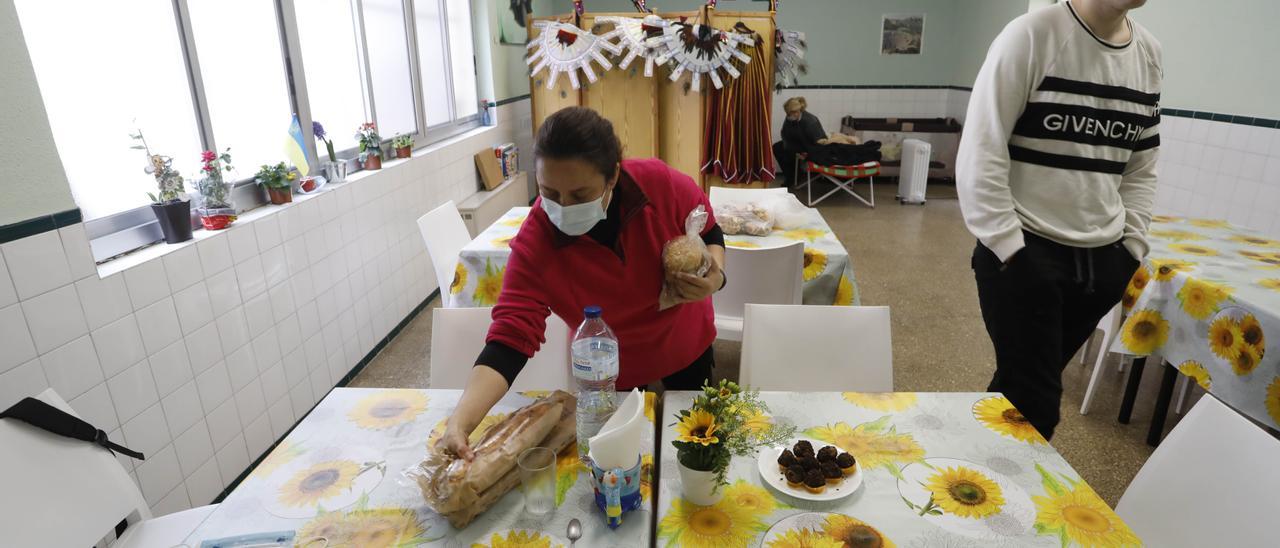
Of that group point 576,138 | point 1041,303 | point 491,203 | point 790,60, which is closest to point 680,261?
point 576,138

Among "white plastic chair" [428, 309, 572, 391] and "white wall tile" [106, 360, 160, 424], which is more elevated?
"white plastic chair" [428, 309, 572, 391]

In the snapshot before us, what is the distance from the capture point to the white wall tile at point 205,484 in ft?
6.93

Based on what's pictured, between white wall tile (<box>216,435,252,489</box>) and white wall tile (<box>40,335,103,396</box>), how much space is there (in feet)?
1.86

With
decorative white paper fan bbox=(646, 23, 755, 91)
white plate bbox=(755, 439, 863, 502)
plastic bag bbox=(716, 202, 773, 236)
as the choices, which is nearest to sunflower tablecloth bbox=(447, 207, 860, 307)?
plastic bag bbox=(716, 202, 773, 236)

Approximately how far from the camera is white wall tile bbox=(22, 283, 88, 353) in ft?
5.38

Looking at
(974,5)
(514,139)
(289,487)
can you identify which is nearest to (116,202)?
(289,487)

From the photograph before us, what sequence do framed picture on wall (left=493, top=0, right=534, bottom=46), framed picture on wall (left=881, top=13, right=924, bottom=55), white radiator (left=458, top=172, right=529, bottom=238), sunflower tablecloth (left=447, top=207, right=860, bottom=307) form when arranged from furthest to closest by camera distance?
framed picture on wall (left=881, top=13, right=924, bottom=55), framed picture on wall (left=493, top=0, right=534, bottom=46), white radiator (left=458, top=172, right=529, bottom=238), sunflower tablecloth (left=447, top=207, right=860, bottom=307)

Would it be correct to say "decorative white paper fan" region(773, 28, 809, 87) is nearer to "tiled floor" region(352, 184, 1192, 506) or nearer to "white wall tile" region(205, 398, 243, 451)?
"tiled floor" region(352, 184, 1192, 506)

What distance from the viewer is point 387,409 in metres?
1.50

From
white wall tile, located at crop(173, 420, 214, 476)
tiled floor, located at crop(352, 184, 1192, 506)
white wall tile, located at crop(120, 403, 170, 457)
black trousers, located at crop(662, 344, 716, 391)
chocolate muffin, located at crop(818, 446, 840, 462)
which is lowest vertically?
tiled floor, located at crop(352, 184, 1192, 506)

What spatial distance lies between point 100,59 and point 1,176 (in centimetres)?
62

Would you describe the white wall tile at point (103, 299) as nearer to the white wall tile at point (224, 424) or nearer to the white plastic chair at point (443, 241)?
the white wall tile at point (224, 424)

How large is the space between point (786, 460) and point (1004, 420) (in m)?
0.55

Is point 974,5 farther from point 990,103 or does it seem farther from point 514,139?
point 990,103
